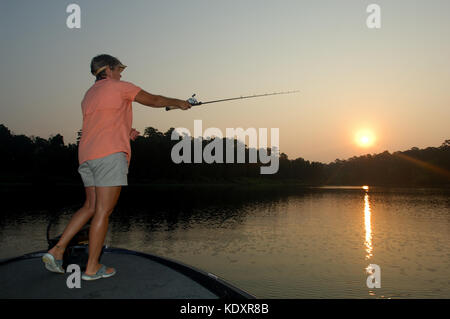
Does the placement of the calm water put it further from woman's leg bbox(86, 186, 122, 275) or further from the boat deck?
woman's leg bbox(86, 186, 122, 275)

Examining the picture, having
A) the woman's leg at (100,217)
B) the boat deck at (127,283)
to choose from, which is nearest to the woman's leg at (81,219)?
the woman's leg at (100,217)

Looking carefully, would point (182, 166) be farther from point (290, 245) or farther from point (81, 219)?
point (81, 219)

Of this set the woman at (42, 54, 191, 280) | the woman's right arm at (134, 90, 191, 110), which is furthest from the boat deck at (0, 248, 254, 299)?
the woman's right arm at (134, 90, 191, 110)

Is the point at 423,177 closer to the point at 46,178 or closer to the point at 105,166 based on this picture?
the point at 46,178

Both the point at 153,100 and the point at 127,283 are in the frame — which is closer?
the point at 127,283

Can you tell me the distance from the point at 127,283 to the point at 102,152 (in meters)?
1.27

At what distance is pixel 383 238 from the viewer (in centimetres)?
2459

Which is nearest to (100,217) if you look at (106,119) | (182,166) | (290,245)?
(106,119)

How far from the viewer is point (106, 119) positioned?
13.2 ft

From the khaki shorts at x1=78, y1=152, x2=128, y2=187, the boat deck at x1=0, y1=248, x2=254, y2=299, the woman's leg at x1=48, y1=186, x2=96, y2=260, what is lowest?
the boat deck at x1=0, y1=248, x2=254, y2=299

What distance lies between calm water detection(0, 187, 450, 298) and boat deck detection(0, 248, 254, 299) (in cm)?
940

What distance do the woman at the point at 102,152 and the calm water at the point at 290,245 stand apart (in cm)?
983

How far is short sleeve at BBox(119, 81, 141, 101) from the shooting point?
4.01 m
